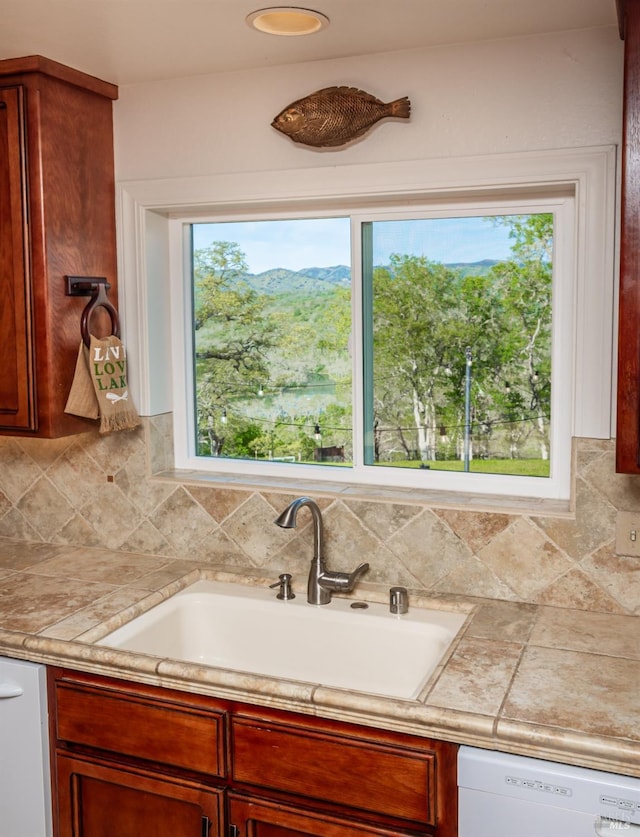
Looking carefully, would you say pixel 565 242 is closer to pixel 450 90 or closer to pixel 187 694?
pixel 450 90

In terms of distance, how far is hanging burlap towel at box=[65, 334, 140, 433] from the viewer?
7.30 ft

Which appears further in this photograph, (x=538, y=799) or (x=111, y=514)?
(x=111, y=514)

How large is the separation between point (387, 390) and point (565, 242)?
24.3 inches

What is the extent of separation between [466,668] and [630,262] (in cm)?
87

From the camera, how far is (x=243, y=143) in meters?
2.23

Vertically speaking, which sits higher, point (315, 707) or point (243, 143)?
point (243, 143)

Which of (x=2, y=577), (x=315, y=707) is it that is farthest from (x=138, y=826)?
(x=2, y=577)

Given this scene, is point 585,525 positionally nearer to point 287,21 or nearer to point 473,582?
point 473,582

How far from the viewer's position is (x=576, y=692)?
5.08 feet

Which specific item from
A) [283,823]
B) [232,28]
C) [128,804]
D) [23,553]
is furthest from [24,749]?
[232,28]

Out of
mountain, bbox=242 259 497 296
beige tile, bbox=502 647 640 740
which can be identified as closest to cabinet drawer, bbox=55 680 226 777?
beige tile, bbox=502 647 640 740

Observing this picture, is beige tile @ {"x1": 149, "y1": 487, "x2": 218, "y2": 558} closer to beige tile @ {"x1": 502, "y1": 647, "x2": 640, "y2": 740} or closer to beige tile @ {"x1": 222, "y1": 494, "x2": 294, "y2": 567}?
beige tile @ {"x1": 222, "y1": 494, "x2": 294, "y2": 567}

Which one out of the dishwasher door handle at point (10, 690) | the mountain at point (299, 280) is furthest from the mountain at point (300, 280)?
the dishwasher door handle at point (10, 690)

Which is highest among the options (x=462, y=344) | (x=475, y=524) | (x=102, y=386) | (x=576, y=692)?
(x=462, y=344)
